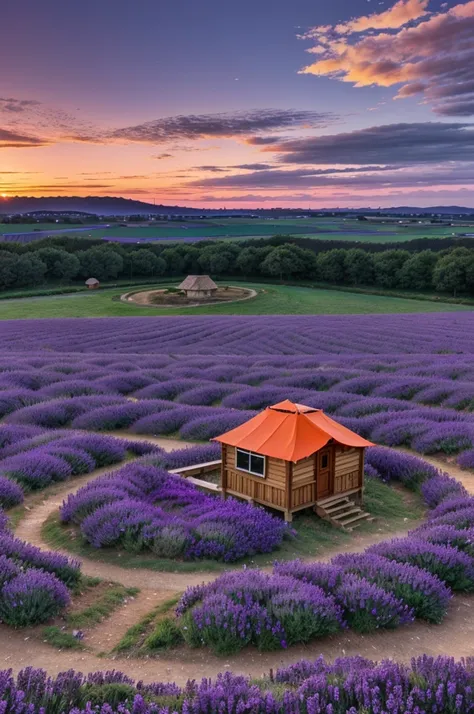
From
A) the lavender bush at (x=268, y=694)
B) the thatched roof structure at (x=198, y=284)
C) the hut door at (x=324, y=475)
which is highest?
the lavender bush at (x=268, y=694)

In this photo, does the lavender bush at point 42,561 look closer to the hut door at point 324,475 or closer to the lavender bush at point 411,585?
the lavender bush at point 411,585

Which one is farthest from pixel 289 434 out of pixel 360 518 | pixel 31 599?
pixel 31 599

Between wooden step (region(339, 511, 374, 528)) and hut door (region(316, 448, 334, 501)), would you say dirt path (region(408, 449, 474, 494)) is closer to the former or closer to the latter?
wooden step (region(339, 511, 374, 528))

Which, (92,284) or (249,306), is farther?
(92,284)

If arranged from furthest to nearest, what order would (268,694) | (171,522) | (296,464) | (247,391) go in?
(247,391)
(296,464)
(171,522)
(268,694)

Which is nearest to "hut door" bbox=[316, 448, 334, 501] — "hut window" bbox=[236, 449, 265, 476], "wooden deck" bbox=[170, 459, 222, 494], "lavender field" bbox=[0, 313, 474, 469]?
"hut window" bbox=[236, 449, 265, 476]

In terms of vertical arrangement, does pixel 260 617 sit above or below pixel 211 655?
above

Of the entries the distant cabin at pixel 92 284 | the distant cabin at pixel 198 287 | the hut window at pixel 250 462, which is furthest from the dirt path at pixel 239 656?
the distant cabin at pixel 92 284

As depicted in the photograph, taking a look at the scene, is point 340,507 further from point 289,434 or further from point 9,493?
point 9,493
